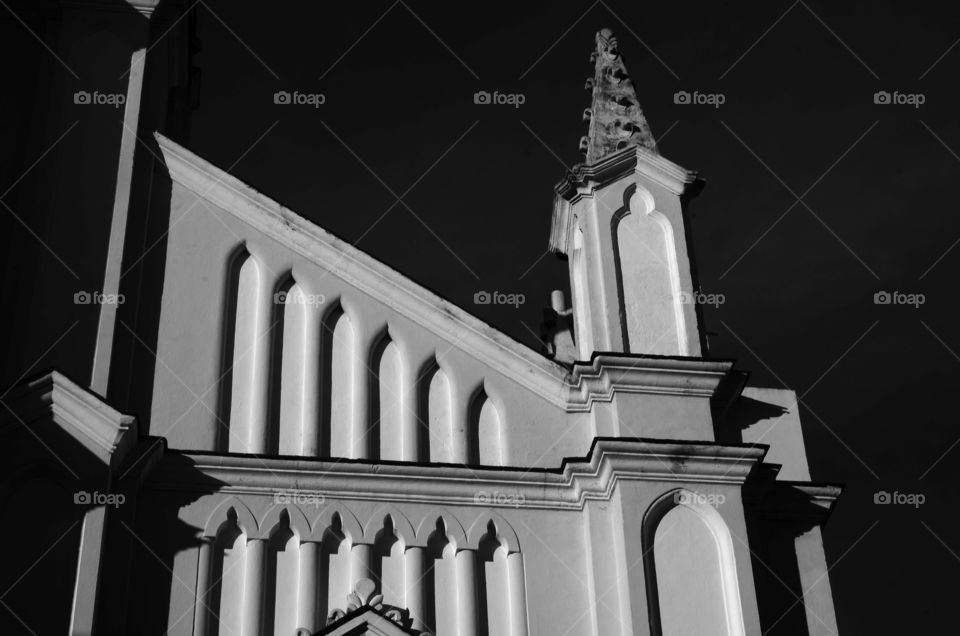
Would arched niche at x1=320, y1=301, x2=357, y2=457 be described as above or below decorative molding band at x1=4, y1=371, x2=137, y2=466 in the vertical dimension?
above

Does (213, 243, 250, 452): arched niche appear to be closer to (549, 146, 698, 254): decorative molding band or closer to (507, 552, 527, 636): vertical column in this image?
(507, 552, 527, 636): vertical column

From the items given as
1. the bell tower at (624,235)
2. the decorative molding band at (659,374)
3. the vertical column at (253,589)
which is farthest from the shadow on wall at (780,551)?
the vertical column at (253,589)

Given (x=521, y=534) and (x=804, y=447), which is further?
(x=804, y=447)

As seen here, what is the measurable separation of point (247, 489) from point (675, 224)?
439 centimetres

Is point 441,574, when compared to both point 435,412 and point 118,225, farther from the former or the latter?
point 118,225

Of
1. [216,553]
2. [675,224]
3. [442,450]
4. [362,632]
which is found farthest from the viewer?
[675,224]

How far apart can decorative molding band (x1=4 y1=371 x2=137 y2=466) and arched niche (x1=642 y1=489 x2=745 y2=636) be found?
3.88 metres

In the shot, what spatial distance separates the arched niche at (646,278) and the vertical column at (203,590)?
147 inches

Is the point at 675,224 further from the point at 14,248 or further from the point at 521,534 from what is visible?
the point at 14,248

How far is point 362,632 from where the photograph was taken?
38.5ft

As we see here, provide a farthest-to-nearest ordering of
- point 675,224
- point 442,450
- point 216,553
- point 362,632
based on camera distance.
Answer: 1. point 675,224
2. point 442,450
3. point 216,553
4. point 362,632

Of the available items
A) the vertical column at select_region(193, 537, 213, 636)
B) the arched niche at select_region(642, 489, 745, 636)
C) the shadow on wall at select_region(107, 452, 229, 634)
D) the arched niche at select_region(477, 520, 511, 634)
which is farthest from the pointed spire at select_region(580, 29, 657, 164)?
the vertical column at select_region(193, 537, 213, 636)

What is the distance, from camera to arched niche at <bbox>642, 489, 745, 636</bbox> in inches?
488

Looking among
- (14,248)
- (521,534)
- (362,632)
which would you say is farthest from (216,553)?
(14,248)
